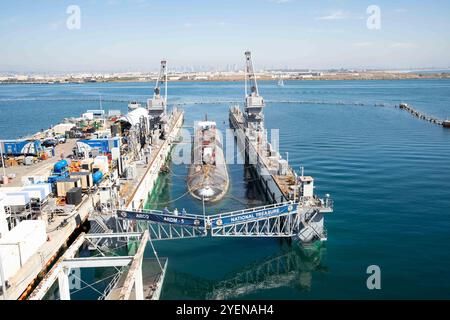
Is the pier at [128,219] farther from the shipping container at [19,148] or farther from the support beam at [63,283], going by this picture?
the shipping container at [19,148]

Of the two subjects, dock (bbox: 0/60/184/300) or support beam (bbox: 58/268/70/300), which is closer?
support beam (bbox: 58/268/70/300)

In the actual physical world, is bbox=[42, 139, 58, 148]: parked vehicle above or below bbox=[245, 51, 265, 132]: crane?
below

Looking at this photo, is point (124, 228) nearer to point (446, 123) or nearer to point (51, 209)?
point (51, 209)

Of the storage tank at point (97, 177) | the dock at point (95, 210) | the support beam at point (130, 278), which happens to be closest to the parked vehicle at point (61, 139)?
the dock at point (95, 210)

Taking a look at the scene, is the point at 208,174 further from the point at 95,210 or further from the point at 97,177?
the point at 95,210

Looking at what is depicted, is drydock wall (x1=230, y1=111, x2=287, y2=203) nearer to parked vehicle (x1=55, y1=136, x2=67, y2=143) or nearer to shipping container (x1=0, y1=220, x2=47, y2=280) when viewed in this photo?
shipping container (x1=0, y1=220, x2=47, y2=280)

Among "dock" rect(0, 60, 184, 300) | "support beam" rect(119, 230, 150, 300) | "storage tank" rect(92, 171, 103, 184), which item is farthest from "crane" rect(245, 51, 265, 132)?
"support beam" rect(119, 230, 150, 300)
